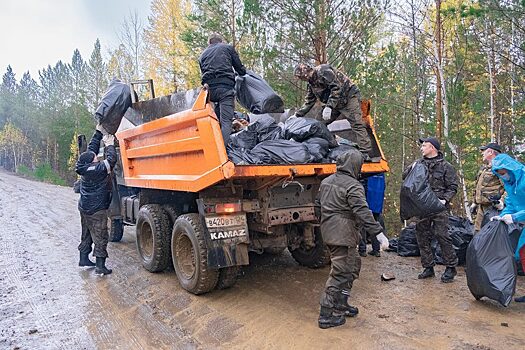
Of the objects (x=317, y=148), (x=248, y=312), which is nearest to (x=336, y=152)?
(x=317, y=148)

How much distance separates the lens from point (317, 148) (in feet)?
15.2

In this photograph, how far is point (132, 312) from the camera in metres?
4.30

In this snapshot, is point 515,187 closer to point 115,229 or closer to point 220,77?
point 220,77

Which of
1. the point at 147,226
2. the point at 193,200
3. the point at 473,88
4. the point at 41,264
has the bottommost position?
the point at 41,264

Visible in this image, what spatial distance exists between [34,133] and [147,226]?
5107cm

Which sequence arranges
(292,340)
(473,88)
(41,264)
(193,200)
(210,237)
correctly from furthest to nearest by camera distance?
(473,88) → (41,264) → (193,200) → (210,237) → (292,340)

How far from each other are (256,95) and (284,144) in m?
1.29

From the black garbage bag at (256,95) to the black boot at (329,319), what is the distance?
9.37 feet

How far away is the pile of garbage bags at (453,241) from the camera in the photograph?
5625 millimetres

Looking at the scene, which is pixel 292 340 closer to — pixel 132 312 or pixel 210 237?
pixel 210 237

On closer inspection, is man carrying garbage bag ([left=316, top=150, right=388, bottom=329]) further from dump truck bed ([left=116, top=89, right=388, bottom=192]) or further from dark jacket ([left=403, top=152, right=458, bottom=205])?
dark jacket ([left=403, top=152, right=458, bottom=205])

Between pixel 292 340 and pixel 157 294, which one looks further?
pixel 157 294

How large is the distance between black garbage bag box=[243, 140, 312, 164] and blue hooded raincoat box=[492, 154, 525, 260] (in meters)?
1.89

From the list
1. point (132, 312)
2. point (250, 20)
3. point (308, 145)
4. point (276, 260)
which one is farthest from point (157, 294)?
point (250, 20)
